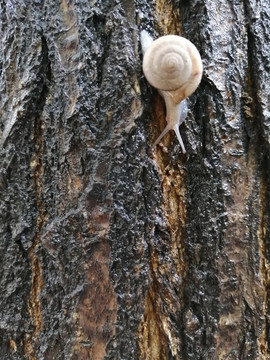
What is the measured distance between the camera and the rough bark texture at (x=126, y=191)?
3.13 feet

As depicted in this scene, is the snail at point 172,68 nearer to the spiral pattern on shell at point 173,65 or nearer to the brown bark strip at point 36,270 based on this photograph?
the spiral pattern on shell at point 173,65

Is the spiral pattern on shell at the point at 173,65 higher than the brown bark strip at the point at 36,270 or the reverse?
higher

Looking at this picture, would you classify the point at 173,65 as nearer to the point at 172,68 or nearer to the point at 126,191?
the point at 172,68

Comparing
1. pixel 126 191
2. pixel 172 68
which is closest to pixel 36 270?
pixel 126 191

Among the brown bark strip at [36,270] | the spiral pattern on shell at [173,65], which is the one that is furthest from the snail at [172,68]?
the brown bark strip at [36,270]

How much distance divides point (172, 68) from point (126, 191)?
0.34m

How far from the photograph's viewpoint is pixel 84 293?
3.12 feet

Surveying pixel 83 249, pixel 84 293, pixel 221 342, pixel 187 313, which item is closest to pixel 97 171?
pixel 83 249

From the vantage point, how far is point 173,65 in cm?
94

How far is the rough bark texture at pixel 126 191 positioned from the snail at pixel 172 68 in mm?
40

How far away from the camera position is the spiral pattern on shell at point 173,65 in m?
0.93

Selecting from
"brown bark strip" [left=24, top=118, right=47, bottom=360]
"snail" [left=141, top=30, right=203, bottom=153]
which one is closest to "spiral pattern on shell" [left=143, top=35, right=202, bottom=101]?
"snail" [left=141, top=30, right=203, bottom=153]

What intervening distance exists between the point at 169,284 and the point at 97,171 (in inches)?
14.1

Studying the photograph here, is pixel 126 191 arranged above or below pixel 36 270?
above
